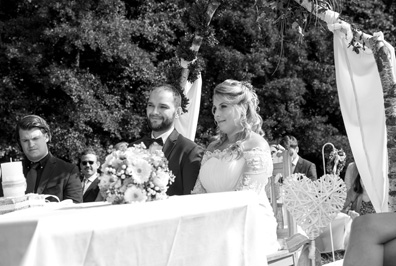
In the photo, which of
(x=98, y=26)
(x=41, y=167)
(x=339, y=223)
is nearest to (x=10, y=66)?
(x=98, y=26)

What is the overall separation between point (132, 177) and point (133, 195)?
10cm

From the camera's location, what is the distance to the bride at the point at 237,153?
16.1ft

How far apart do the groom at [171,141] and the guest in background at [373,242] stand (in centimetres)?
280

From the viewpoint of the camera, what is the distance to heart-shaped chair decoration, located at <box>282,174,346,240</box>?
4125 millimetres

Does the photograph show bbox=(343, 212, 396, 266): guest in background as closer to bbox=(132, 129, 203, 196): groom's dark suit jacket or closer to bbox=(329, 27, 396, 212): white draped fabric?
bbox=(132, 129, 203, 196): groom's dark suit jacket

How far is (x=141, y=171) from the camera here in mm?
3662

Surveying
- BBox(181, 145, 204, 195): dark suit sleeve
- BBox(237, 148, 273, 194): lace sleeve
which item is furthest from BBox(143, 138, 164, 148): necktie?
BBox(237, 148, 273, 194): lace sleeve

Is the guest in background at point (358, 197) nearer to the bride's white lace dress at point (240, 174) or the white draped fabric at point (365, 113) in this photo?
the white draped fabric at point (365, 113)

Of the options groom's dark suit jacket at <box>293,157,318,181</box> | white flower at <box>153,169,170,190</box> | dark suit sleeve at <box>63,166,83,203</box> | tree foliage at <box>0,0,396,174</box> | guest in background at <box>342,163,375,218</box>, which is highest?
tree foliage at <box>0,0,396,174</box>

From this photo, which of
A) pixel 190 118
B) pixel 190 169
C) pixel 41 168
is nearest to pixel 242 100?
pixel 190 169

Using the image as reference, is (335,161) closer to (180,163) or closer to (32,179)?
(180,163)

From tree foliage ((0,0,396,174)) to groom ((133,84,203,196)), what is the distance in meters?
9.90

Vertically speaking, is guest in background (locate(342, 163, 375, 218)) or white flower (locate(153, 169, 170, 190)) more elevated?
white flower (locate(153, 169, 170, 190))

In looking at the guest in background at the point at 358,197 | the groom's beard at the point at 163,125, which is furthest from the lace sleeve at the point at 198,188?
the guest in background at the point at 358,197
